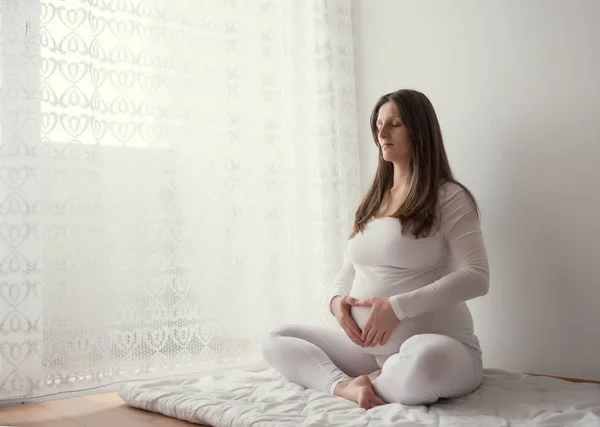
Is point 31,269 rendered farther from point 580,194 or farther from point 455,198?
point 580,194

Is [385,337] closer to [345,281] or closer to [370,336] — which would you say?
[370,336]

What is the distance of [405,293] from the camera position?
6.48 ft

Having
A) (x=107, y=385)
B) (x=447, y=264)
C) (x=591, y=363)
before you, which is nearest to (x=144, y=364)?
(x=107, y=385)

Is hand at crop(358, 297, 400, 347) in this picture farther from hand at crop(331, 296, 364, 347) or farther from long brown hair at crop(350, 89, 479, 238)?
long brown hair at crop(350, 89, 479, 238)

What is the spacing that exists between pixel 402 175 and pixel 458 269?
39 centimetres

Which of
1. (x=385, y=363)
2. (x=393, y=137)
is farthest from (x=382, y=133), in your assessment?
(x=385, y=363)

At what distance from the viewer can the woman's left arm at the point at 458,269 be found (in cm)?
195

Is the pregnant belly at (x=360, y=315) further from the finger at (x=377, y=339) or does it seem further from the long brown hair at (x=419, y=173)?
the long brown hair at (x=419, y=173)

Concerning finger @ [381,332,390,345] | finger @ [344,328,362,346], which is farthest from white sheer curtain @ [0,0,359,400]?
finger @ [381,332,390,345]

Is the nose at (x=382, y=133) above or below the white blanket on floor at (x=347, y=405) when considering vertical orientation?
above

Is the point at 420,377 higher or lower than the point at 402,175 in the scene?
lower

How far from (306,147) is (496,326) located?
1003 mm

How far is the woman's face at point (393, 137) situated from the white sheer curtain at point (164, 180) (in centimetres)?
63

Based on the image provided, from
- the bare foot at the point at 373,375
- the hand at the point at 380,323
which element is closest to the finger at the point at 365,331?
the hand at the point at 380,323
